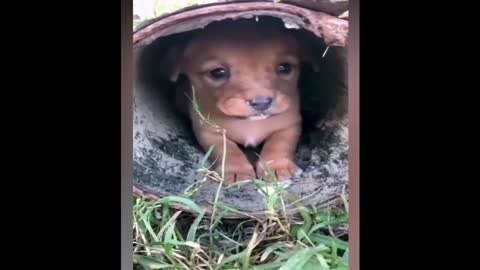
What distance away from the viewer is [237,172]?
5.95 ft

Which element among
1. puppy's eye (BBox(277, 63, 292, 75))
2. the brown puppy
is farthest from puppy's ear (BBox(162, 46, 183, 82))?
puppy's eye (BBox(277, 63, 292, 75))

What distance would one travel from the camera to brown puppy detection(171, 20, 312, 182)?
1814mm

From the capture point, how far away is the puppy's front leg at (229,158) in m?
1.81

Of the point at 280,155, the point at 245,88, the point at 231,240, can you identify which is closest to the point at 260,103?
the point at 245,88

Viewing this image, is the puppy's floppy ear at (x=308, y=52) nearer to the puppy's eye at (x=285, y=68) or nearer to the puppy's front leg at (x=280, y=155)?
the puppy's eye at (x=285, y=68)

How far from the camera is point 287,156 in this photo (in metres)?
1.82

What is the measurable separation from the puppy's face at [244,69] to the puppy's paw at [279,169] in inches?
6.6

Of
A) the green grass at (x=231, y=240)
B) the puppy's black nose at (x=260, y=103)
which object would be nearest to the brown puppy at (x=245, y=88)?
the puppy's black nose at (x=260, y=103)

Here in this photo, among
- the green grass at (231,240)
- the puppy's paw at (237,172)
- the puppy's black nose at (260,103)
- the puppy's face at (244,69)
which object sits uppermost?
the puppy's face at (244,69)

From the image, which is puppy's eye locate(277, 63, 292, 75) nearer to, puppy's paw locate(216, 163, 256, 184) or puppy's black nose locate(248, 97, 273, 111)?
puppy's black nose locate(248, 97, 273, 111)
